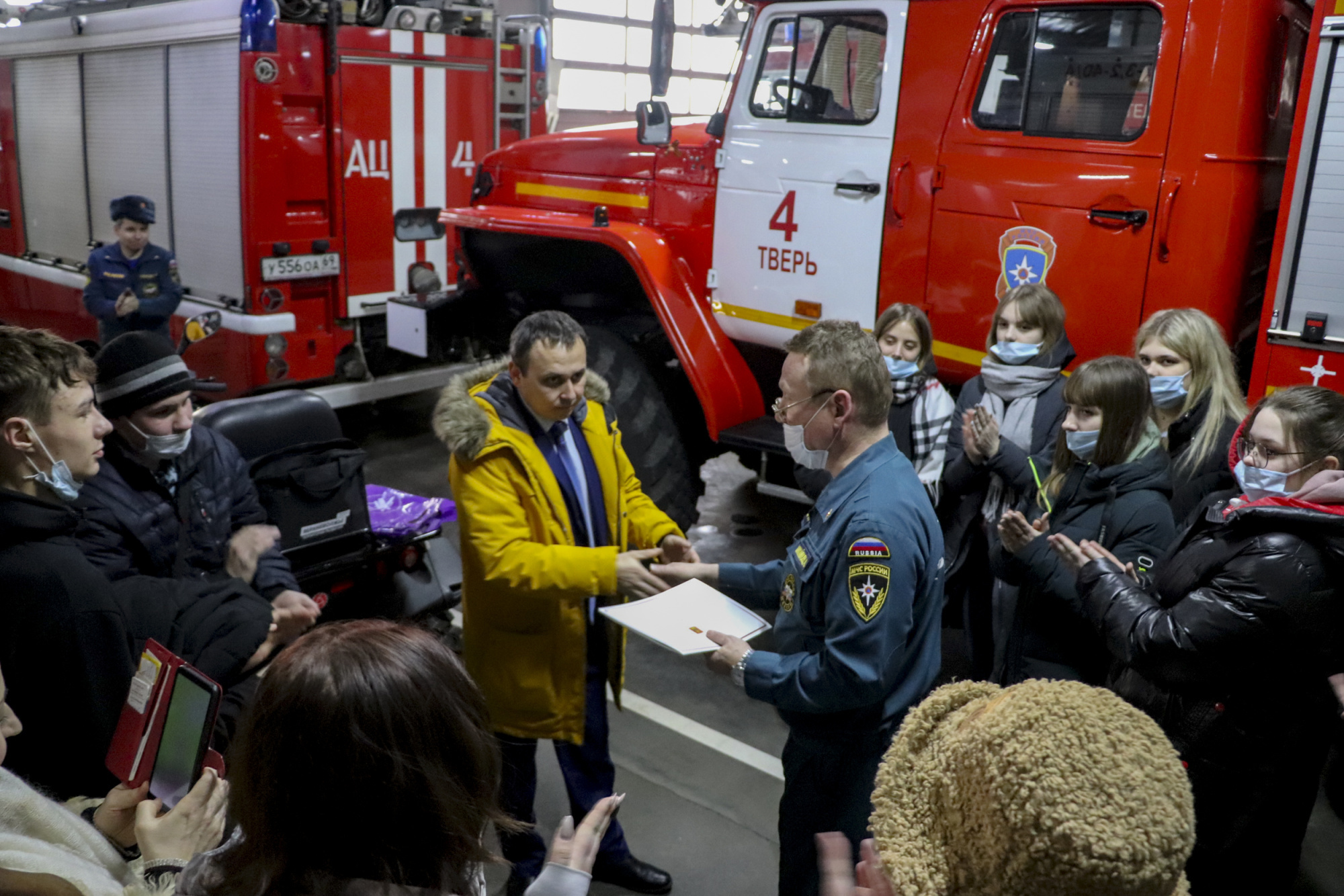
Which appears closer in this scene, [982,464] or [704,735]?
[982,464]

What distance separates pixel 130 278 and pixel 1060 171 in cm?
508

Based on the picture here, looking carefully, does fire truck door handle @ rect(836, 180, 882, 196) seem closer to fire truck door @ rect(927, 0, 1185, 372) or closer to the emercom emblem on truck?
fire truck door @ rect(927, 0, 1185, 372)

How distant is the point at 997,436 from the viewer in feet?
11.5

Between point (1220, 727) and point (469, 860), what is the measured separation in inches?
72.3

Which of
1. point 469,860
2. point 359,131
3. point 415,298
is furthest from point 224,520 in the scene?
point 359,131

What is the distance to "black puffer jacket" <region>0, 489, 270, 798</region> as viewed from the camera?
1.96 meters

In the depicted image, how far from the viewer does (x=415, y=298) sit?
6.44 metres

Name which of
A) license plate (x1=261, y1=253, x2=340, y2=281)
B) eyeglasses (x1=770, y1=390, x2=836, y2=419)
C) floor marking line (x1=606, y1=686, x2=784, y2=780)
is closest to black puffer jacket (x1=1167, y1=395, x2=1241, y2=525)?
eyeglasses (x1=770, y1=390, x2=836, y2=419)

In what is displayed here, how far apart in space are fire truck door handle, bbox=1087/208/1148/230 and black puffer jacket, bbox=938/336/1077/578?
50 centimetres

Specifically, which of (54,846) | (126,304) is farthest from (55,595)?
(126,304)

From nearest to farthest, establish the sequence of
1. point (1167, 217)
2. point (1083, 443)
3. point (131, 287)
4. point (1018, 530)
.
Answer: point (1018, 530), point (1083, 443), point (1167, 217), point (131, 287)

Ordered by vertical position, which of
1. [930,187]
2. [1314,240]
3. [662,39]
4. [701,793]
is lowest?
[701,793]

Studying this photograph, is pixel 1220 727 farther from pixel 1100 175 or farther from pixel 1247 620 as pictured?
pixel 1100 175

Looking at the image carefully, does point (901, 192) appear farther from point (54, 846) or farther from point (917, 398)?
point (54, 846)
